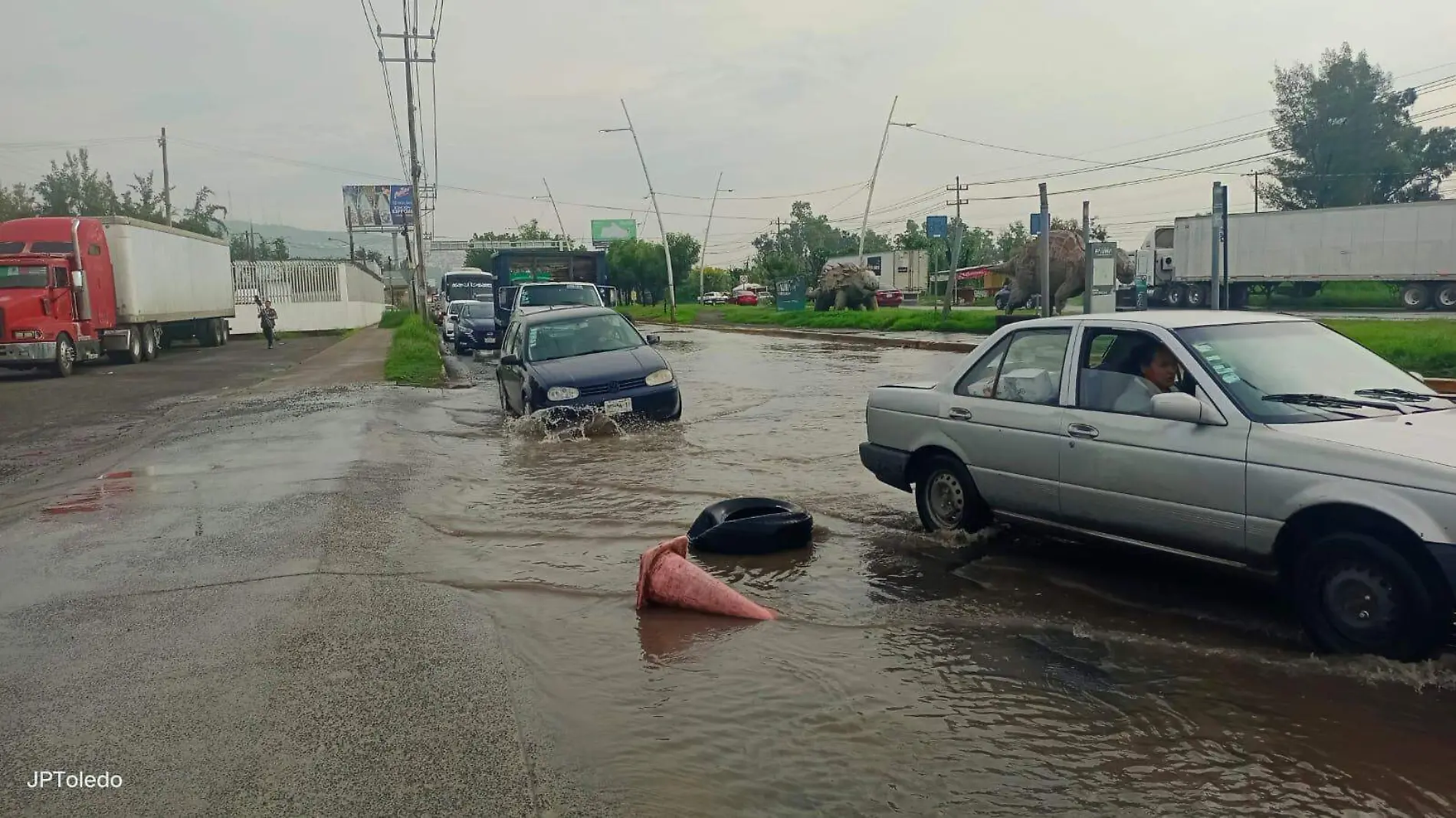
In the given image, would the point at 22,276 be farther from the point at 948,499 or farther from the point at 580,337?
the point at 948,499

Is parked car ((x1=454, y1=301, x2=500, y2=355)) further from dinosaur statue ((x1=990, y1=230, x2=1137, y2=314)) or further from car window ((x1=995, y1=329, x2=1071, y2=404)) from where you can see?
car window ((x1=995, y1=329, x2=1071, y2=404))

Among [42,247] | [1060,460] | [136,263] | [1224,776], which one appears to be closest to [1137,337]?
[1060,460]

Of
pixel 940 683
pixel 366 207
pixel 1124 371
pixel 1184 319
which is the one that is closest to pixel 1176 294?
pixel 1184 319

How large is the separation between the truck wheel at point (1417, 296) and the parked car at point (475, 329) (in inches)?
1131

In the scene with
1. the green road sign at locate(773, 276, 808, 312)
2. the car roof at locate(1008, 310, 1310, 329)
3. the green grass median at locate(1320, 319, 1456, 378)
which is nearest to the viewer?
the car roof at locate(1008, 310, 1310, 329)

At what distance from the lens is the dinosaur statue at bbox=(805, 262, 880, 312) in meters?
44.4

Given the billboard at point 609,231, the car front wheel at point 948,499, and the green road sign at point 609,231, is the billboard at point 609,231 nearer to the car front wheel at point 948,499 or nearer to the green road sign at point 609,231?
the green road sign at point 609,231

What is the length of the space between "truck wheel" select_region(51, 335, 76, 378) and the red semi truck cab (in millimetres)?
45

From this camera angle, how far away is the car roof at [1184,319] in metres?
5.76

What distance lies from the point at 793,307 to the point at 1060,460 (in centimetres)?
4227

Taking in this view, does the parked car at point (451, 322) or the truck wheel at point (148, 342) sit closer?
the truck wheel at point (148, 342)

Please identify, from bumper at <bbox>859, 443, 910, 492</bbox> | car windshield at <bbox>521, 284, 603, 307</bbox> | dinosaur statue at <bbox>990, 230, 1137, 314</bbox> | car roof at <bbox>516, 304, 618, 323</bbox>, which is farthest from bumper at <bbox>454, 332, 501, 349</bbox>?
bumper at <bbox>859, 443, 910, 492</bbox>

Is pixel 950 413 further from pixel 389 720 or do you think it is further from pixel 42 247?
pixel 42 247

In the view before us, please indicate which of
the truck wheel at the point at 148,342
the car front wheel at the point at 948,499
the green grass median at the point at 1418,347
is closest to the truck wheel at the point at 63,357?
the truck wheel at the point at 148,342
